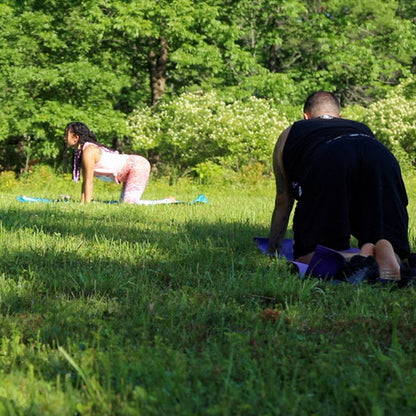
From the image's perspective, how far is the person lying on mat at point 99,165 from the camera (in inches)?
391

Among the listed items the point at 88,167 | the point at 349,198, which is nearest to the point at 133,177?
the point at 88,167

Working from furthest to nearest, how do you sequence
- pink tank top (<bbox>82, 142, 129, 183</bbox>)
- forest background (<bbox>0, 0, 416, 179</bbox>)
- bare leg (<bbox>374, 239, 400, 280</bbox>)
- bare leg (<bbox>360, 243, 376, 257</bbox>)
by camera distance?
forest background (<bbox>0, 0, 416, 179</bbox>), pink tank top (<bbox>82, 142, 129, 183</bbox>), bare leg (<bbox>360, 243, 376, 257</bbox>), bare leg (<bbox>374, 239, 400, 280</bbox>)

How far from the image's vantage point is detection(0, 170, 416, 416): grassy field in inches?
78.6

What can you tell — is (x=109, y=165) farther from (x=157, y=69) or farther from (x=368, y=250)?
(x=157, y=69)

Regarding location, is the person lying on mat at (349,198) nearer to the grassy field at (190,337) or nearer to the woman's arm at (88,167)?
the grassy field at (190,337)

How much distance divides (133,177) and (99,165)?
59 centimetres

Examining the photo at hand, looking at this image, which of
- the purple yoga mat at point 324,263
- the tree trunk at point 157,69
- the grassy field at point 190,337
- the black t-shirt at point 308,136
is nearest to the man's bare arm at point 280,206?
the black t-shirt at point 308,136

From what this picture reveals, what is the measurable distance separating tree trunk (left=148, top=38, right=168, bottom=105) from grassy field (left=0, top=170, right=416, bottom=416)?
54.4ft

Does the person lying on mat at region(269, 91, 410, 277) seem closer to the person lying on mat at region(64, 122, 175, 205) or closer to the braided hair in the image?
the person lying on mat at region(64, 122, 175, 205)

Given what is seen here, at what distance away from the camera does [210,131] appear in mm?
17078

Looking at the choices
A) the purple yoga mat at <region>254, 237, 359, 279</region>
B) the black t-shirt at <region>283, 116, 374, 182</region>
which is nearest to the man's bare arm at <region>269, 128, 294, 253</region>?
the black t-shirt at <region>283, 116, 374, 182</region>

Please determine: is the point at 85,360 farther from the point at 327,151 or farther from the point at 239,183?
the point at 239,183

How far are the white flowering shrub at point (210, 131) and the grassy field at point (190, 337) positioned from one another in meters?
11.9

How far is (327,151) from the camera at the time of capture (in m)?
4.56
